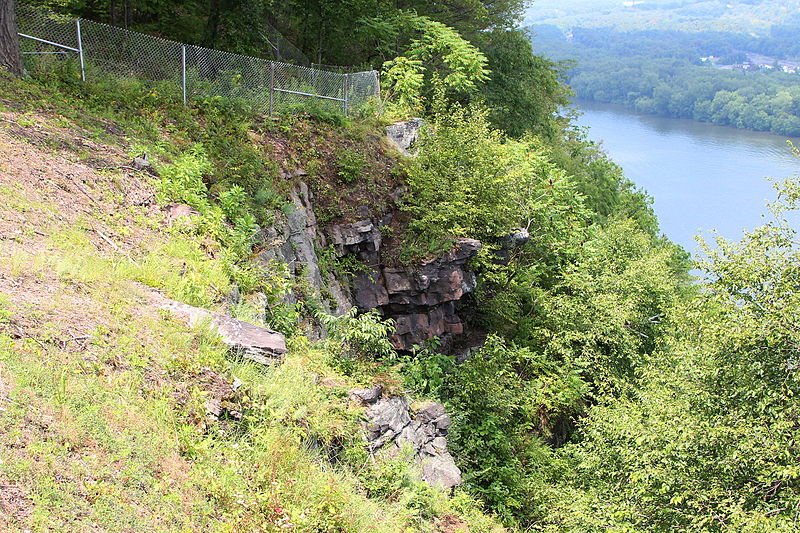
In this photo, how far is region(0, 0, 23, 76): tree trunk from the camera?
11.5 m

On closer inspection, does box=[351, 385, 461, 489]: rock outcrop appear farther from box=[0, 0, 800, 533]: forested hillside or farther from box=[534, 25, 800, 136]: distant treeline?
box=[534, 25, 800, 136]: distant treeline

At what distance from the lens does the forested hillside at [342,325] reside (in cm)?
543

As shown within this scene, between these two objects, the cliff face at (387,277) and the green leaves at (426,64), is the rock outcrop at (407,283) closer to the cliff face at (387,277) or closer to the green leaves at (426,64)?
the cliff face at (387,277)

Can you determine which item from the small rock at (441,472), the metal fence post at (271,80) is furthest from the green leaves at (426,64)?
the small rock at (441,472)

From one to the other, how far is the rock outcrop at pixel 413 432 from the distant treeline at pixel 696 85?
2548 inches

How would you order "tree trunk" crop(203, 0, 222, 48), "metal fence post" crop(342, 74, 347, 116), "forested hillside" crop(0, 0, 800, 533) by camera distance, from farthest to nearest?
"tree trunk" crop(203, 0, 222, 48), "metal fence post" crop(342, 74, 347, 116), "forested hillside" crop(0, 0, 800, 533)

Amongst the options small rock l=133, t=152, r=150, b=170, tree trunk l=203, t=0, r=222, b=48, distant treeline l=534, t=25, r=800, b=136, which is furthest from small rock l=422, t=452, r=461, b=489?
distant treeline l=534, t=25, r=800, b=136

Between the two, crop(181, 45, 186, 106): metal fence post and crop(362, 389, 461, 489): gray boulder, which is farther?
crop(181, 45, 186, 106): metal fence post

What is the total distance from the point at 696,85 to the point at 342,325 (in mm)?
120805

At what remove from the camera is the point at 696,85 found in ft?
368

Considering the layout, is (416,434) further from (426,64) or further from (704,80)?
(704,80)

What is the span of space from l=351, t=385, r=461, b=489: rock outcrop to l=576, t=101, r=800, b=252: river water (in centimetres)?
3317

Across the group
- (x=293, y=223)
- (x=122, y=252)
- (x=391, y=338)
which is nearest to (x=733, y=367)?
(x=391, y=338)

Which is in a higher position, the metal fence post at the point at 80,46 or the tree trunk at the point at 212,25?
the tree trunk at the point at 212,25
